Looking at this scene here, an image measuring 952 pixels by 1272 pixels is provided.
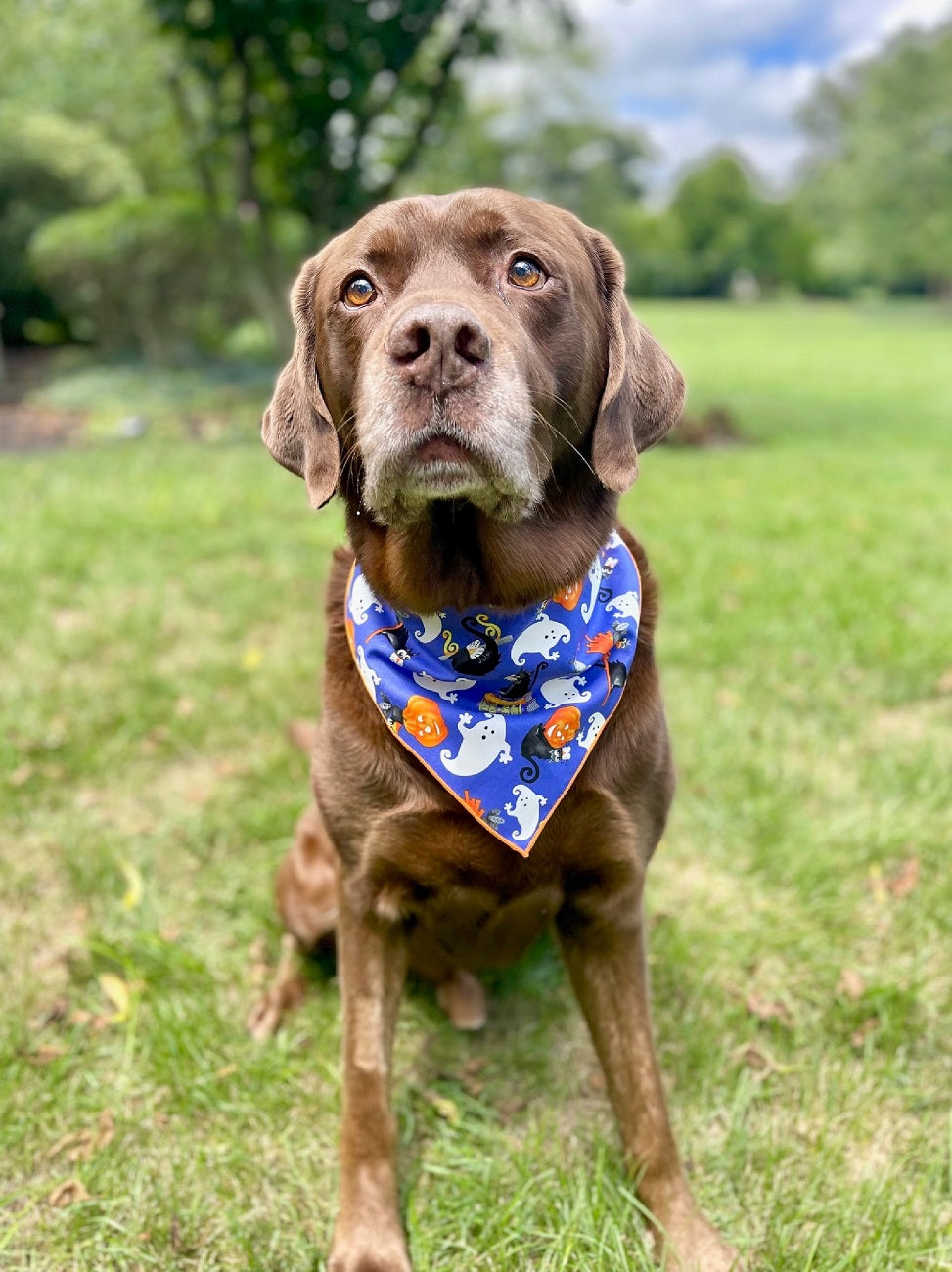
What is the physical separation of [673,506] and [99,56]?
9.82m

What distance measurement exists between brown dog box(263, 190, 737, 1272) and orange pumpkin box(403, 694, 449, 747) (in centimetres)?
8

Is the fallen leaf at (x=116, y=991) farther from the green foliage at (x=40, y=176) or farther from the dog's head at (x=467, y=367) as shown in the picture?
the green foliage at (x=40, y=176)

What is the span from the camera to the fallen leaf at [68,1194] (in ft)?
6.29

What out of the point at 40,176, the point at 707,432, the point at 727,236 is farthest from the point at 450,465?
the point at 727,236

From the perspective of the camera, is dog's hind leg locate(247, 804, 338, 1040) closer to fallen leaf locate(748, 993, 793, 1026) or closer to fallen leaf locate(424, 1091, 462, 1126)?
fallen leaf locate(424, 1091, 462, 1126)

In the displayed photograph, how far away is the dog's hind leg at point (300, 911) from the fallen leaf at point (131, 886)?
0.53 m

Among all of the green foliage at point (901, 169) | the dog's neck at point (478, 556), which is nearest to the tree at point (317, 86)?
the dog's neck at point (478, 556)

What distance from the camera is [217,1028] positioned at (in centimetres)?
233

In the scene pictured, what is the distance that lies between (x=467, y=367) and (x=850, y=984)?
6.24 feet

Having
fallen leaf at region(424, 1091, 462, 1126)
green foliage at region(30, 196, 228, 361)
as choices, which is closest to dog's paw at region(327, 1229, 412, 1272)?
fallen leaf at region(424, 1091, 462, 1126)

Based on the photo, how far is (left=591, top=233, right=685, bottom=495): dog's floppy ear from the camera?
1.83 metres

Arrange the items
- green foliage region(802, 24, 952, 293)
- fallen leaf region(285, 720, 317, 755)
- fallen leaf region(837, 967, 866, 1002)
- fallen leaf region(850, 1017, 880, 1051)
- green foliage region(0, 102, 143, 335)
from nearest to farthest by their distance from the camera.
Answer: fallen leaf region(850, 1017, 880, 1051)
fallen leaf region(837, 967, 866, 1002)
fallen leaf region(285, 720, 317, 755)
green foliage region(0, 102, 143, 335)
green foliage region(802, 24, 952, 293)

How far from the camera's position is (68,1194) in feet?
6.36

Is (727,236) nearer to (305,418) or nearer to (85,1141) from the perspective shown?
(305,418)
